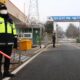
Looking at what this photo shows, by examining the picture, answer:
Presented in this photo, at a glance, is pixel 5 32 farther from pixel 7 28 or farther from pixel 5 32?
pixel 7 28

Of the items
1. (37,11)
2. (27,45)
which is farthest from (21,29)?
(27,45)

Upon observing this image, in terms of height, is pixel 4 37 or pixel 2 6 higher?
pixel 2 6

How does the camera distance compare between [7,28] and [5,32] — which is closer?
[5,32]

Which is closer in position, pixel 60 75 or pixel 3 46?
pixel 3 46

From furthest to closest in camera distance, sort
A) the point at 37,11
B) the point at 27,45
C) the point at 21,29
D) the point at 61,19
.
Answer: the point at 61,19, the point at 37,11, the point at 21,29, the point at 27,45

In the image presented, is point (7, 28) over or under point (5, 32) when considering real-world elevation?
over

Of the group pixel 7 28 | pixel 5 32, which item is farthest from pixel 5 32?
pixel 7 28

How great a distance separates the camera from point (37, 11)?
76.6m

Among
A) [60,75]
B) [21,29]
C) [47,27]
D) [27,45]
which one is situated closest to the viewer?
[60,75]

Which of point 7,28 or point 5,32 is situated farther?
point 7,28

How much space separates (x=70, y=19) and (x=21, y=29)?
26.4 m

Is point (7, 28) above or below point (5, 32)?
above

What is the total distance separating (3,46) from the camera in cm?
1021

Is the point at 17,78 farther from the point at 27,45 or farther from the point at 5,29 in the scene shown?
the point at 27,45
